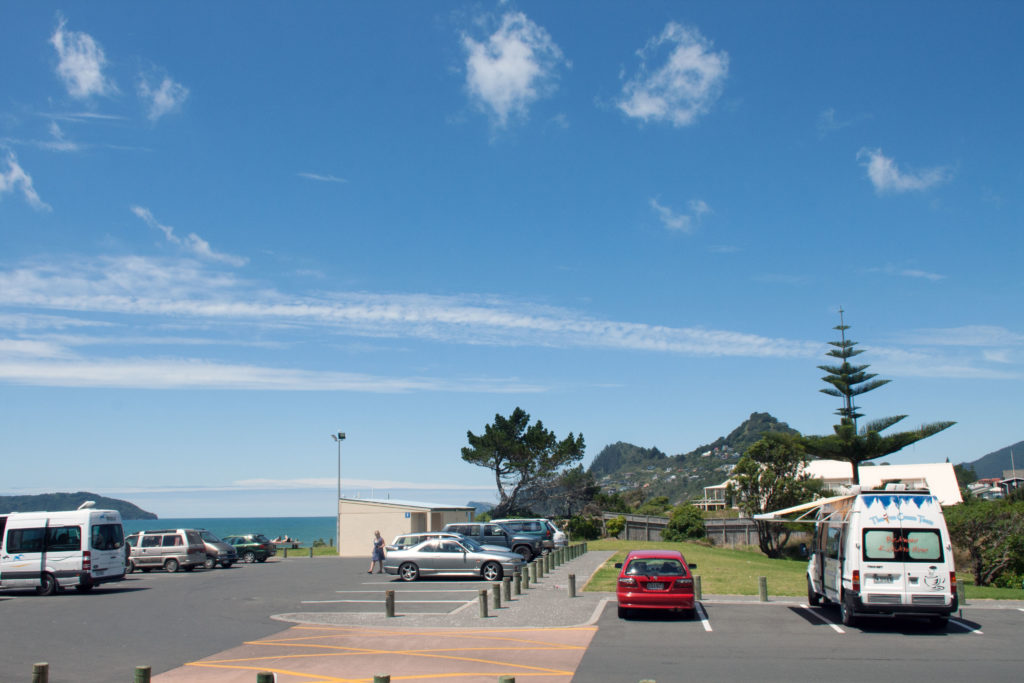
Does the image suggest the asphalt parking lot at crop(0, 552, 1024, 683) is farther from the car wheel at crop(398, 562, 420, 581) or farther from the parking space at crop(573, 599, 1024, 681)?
the car wheel at crop(398, 562, 420, 581)

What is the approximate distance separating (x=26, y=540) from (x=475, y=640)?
54.2 ft

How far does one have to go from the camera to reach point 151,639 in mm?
15008

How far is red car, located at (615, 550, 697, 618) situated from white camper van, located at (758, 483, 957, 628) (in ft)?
9.82

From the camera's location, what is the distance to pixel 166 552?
3247cm

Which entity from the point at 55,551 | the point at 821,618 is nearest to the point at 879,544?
the point at 821,618

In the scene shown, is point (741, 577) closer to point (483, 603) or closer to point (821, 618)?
point (821, 618)

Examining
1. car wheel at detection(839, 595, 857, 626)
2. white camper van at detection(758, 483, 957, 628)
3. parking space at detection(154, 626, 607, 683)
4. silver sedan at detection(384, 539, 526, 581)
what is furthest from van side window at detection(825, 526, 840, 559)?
silver sedan at detection(384, 539, 526, 581)

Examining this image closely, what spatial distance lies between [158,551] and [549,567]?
1601 centimetres

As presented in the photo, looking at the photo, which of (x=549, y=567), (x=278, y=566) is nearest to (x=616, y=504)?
(x=278, y=566)

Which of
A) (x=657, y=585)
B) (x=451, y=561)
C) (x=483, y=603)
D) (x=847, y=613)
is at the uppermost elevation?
(x=657, y=585)

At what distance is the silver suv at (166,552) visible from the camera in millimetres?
32406

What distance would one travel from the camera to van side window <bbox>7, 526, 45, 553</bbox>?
2403 centimetres

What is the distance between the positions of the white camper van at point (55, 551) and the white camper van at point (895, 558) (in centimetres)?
2009

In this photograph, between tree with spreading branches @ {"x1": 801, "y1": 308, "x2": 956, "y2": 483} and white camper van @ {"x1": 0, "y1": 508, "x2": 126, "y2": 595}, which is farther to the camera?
tree with spreading branches @ {"x1": 801, "y1": 308, "x2": 956, "y2": 483}
